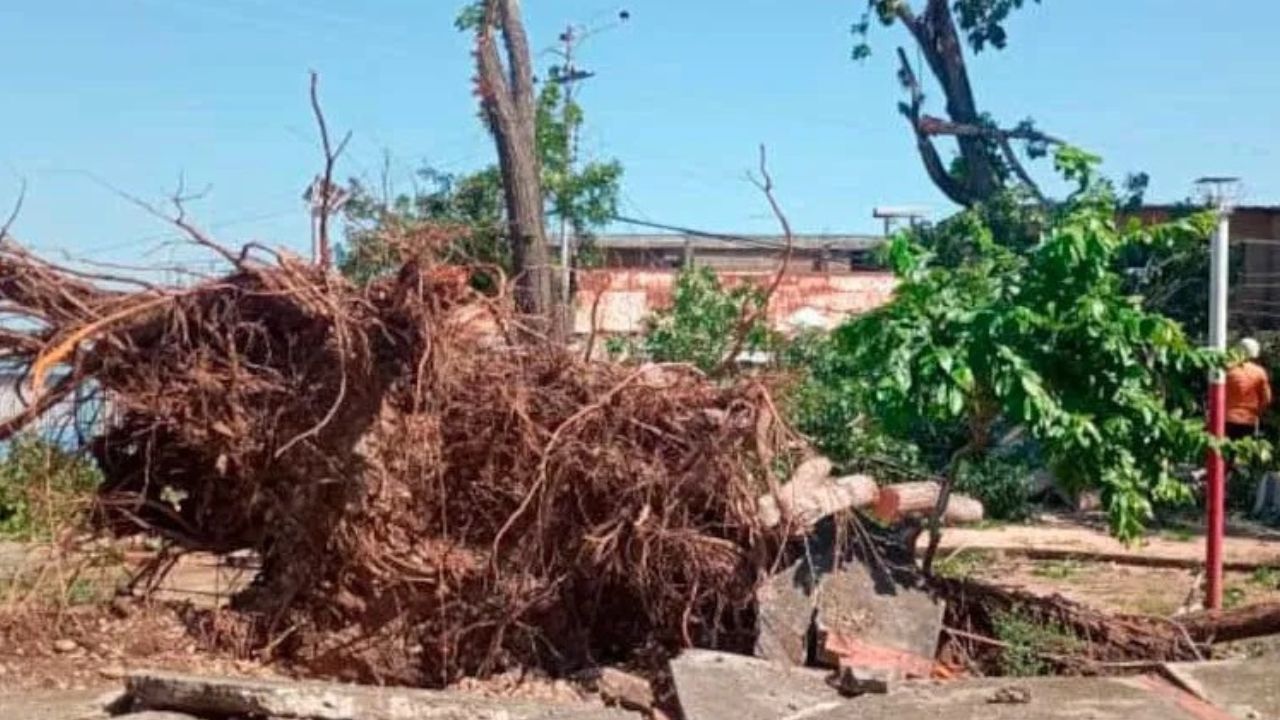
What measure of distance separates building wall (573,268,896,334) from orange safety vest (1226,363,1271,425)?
3174mm

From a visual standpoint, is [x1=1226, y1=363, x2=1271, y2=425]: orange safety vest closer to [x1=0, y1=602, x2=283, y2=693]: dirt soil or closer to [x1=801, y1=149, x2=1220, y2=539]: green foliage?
[x1=801, y1=149, x2=1220, y2=539]: green foliage

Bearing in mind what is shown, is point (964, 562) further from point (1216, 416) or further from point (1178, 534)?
point (1216, 416)

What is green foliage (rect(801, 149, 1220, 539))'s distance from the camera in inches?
285

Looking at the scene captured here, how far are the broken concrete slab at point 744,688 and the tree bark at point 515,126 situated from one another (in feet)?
18.8

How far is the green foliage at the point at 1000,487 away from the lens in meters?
14.7

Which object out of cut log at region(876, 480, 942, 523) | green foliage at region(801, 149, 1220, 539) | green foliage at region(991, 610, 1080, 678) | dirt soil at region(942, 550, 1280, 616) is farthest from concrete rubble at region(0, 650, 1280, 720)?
dirt soil at region(942, 550, 1280, 616)

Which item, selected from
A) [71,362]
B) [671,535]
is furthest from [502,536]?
[71,362]

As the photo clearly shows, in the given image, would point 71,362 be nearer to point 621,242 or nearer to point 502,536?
point 502,536

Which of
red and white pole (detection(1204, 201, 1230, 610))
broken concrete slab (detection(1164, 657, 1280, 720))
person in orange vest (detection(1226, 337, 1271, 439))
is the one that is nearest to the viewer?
broken concrete slab (detection(1164, 657, 1280, 720))

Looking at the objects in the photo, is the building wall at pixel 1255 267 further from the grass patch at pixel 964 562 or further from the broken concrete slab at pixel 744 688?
the broken concrete slab at pixel 744 688

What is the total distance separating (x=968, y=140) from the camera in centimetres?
2128

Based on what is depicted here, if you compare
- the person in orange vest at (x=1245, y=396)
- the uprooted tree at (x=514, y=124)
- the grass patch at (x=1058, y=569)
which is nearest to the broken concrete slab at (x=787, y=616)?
the grass patch at (x=1058, y=569)

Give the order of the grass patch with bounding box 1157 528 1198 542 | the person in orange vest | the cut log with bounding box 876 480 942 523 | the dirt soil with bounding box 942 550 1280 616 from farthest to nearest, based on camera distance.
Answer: the person in orange vest < the grass patch with bounding box 1157 528 1198 542 < the dirt soil with bounding box 942 550 1280 616 < the cut log with bounding box 876 480 942 523

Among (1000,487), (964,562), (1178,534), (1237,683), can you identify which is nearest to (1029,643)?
(1237,683)
